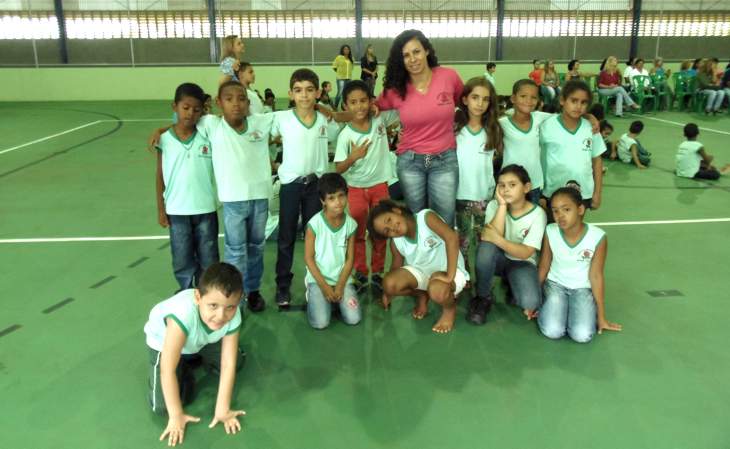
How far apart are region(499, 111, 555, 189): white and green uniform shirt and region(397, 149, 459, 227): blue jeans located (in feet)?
1.31

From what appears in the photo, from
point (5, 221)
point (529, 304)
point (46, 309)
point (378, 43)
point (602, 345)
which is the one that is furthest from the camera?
point (378, 43)

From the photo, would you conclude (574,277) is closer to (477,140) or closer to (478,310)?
(478,310)

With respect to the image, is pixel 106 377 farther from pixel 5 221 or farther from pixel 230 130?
pixel 5 221

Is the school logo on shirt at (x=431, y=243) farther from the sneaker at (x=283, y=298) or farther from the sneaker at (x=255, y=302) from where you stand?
the sneaker at (x=255, y=302)

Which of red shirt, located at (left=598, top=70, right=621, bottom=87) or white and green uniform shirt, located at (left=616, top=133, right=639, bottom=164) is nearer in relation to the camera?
white and green uniform shirt, located at (left=616, top=133, right=639, bottom=164)

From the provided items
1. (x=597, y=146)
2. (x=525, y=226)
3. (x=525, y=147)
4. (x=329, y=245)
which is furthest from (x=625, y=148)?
(x=329, y=245)

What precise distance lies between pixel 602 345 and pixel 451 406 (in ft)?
3.42

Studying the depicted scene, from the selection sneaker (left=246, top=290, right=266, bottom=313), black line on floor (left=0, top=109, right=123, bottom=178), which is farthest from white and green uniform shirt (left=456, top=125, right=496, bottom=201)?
black line on floor (left=0, top=109, right=123, bottom=178)

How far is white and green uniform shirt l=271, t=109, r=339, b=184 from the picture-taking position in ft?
11.4

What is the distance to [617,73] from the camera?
1255 cm

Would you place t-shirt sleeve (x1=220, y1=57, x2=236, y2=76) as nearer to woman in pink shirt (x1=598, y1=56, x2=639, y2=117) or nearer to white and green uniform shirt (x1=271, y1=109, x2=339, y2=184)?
white and green uniform shirt (x1=271, y1=109, x2=339, y2=184)

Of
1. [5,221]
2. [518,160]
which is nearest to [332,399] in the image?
[518,160]

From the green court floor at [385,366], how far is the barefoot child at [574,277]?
0.11 metres

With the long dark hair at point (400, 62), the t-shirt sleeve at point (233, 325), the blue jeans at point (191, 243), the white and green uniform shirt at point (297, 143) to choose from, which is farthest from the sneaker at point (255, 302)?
the long dark hair at point (400, 62)
